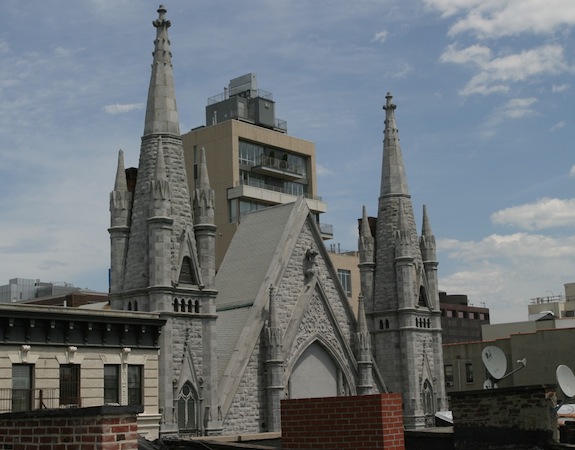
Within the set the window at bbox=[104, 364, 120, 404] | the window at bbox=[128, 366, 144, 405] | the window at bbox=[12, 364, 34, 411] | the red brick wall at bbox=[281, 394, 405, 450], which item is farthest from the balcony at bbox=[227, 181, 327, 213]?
the red brick wall at bbox=[281, 394, 405, 450]

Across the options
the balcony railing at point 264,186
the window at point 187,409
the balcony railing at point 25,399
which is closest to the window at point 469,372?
the balcony railing at point 264,186

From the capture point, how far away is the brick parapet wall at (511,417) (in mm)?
15523

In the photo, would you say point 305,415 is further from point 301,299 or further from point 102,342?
point 301,299

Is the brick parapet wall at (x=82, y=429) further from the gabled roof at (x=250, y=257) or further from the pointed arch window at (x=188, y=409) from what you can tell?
the gabled roof at (x=250, y=257)

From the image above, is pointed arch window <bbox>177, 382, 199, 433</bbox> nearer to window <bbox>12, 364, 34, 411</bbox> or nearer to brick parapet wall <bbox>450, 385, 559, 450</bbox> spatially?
window <bbox>12, 364, 34, 411</bbox>

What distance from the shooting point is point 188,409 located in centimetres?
4172

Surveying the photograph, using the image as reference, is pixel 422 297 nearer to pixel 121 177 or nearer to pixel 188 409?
pixel 188 409

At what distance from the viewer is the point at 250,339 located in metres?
46.2

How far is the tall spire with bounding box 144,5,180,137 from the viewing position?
44344 mm

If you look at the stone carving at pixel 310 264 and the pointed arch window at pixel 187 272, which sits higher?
the stone carving at pixel 310 264

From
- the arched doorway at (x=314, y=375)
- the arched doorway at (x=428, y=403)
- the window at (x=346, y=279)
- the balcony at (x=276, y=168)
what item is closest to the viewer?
the arched doorway at (x=314, y=375)

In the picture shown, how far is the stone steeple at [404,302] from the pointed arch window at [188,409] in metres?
17.4

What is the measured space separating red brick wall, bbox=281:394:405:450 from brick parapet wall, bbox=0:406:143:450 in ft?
12.0

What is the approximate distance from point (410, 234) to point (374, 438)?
153 feet
